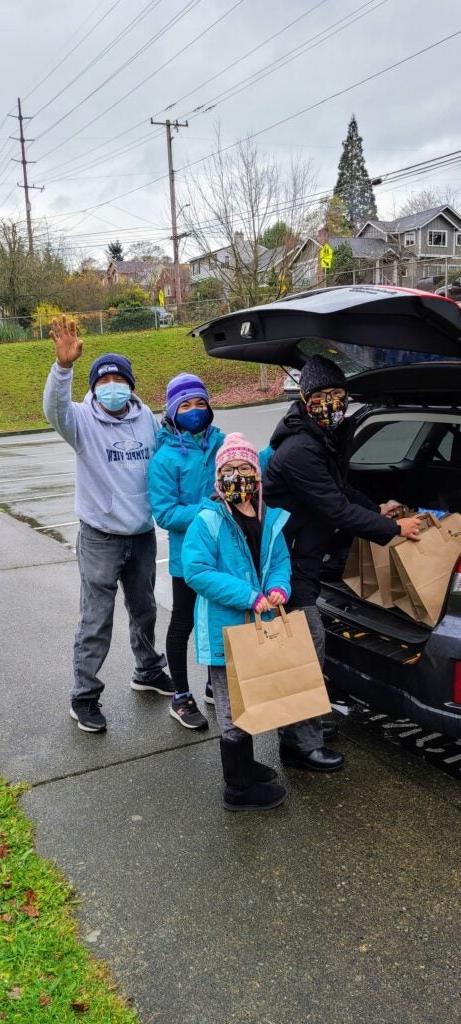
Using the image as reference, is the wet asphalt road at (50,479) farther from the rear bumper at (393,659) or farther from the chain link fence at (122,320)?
the chain link fence at (122,320)

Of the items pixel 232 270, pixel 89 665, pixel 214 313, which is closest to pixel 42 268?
pixel 214 313

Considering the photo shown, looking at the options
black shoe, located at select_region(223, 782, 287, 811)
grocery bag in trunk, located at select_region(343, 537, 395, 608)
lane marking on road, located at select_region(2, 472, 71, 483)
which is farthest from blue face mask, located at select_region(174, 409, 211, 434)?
lane marking on road, located at select_region(2, 472, 71, 483)

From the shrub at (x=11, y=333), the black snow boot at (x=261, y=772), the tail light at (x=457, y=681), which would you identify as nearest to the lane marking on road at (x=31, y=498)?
the black snow boot at (x=261, y=772)

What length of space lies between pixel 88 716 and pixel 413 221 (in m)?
60.3

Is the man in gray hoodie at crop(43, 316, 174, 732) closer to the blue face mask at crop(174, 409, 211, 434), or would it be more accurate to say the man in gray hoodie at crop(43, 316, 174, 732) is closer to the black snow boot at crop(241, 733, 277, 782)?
the blue face mask at crop(174, 409, 211, 434)

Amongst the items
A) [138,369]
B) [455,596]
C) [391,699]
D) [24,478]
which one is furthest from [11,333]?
[455,596]

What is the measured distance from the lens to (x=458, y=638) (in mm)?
2557

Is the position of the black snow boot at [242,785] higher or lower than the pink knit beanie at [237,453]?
lower

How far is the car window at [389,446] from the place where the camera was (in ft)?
14.9

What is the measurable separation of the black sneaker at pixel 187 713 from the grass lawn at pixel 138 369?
816 inches

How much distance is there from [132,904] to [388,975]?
0.81 m

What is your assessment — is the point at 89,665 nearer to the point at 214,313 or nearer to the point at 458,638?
the point at 458,638

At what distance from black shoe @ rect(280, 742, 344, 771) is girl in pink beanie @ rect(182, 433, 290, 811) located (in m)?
0.25

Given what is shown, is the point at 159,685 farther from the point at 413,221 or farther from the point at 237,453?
the point at 413,221
